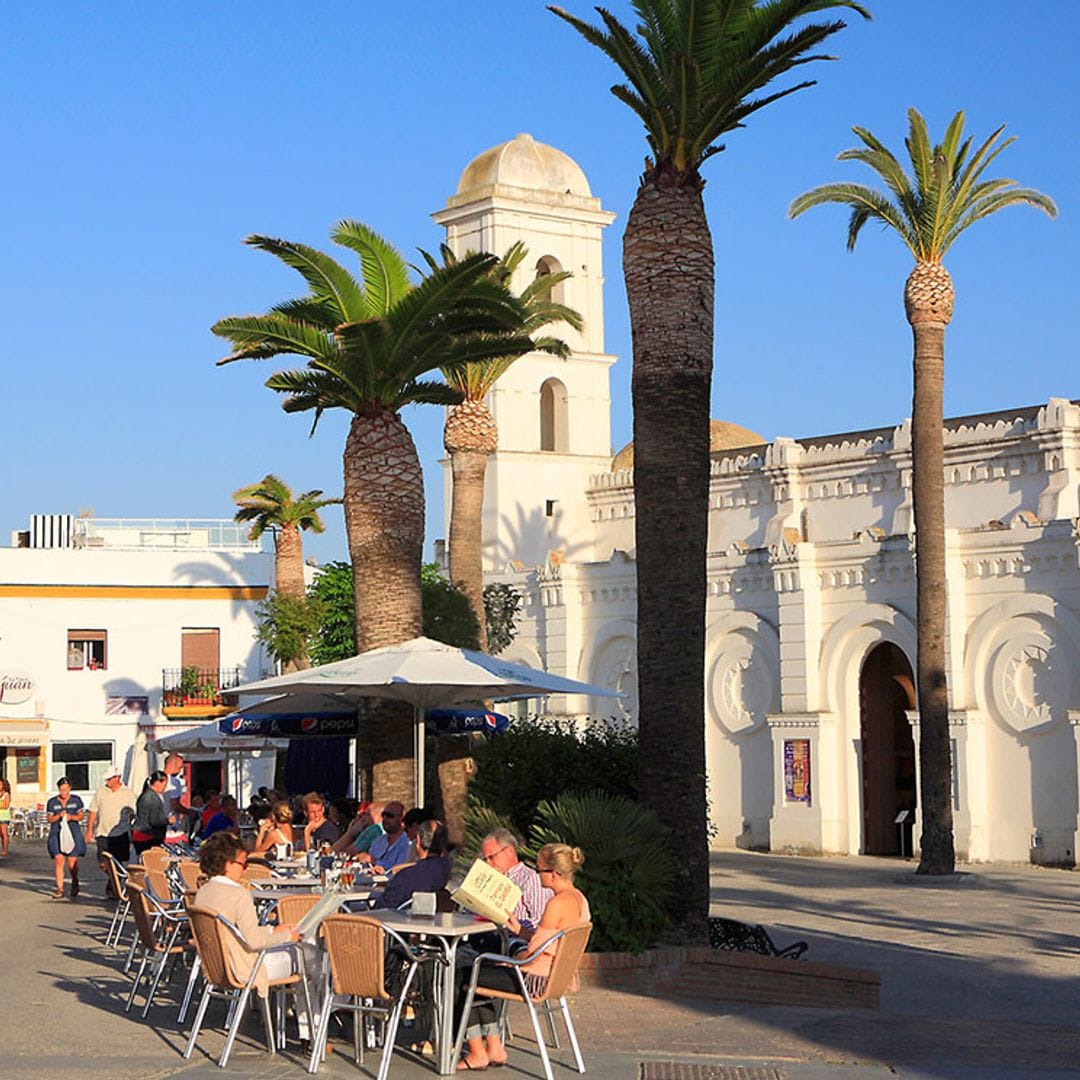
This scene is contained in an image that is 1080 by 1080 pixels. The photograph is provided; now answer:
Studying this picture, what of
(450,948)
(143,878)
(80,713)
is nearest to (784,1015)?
(450,948)

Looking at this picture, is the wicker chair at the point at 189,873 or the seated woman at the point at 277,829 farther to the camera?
the seated woman at the point at 277,829

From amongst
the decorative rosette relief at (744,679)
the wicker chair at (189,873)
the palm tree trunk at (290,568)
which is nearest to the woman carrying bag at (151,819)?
the wicker chair at (189,873)

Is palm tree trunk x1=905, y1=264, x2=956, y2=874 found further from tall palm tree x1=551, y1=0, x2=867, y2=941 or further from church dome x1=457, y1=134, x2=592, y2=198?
church dome x1=457, y1=134, x2=592, y2=198

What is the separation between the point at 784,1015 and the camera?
1427 centimetres

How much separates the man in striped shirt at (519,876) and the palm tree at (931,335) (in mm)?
19149

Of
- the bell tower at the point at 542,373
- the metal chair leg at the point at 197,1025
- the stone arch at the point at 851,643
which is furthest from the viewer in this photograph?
the bell tower at the point at 542,373

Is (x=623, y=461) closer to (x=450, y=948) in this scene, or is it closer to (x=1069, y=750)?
(x=1069, y=750)

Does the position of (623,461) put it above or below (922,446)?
above

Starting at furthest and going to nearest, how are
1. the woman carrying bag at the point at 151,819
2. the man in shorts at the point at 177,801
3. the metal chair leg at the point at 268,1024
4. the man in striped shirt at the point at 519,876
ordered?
1. the man in shorts at the point at 177,801
2. the woman carrying bag at the point at 151,819
3. the man in striped shirt at the point at 519,876
4. the metal chair leg at the point at 268,1024

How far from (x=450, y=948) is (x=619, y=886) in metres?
4.09

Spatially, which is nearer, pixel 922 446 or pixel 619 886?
pixel 619 886

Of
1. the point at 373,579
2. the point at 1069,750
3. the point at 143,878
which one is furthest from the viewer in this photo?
the point at 1069,750

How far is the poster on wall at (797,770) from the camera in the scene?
38.9 m

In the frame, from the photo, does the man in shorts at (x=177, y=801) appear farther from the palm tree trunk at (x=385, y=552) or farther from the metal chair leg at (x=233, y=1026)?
the metal chair leg at (x=233, y=1026)
